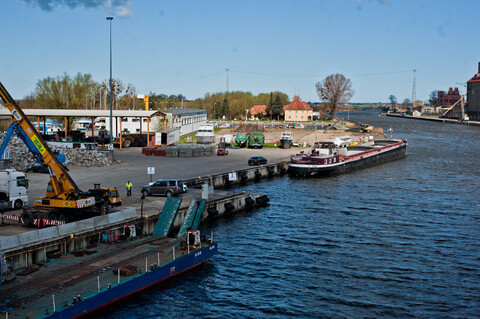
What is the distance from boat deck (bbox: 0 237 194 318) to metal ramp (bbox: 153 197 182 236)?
132 cm

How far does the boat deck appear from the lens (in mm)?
22969

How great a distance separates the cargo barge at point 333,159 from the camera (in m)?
71.2

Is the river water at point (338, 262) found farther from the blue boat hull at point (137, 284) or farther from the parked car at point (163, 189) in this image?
the parked car at point (163, 189)

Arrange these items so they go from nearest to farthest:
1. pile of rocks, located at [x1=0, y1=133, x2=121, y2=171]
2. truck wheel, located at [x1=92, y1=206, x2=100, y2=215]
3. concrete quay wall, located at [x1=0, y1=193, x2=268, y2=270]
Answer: concrete quay wall, located at [x1=0, y1=193, x2=268, y2=270], truck wheel, located at [x1=92, y1=206, x2=100, y2=215], pile of rocks, located at [x1=0, y1=133, x2=121, y2=171]

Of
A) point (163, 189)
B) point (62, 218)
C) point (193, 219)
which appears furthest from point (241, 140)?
point (62, 218)

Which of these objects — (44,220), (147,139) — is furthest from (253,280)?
(147,139)

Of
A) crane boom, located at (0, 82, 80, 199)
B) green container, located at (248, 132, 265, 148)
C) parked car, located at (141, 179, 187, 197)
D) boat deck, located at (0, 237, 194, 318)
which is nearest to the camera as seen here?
boat deck, located at (0, 237, 194, 318)

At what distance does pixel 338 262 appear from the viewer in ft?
112

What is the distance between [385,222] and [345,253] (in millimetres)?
10692

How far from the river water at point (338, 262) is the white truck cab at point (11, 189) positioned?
49.0 ft

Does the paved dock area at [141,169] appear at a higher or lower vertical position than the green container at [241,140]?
lower

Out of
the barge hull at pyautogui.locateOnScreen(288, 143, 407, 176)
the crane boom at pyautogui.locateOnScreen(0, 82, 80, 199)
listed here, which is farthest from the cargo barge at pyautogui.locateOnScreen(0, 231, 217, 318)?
the barge hull at pyautogui.locateOnScreen(288, 143, 407, 176)

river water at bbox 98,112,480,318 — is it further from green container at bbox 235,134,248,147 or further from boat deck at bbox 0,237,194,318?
green container at bbox 235,134,248,147

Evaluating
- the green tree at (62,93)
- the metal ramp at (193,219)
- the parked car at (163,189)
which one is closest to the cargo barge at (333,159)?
the parked car at (163,189)
